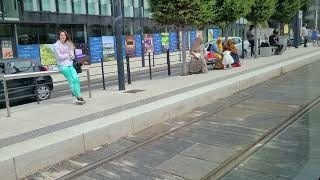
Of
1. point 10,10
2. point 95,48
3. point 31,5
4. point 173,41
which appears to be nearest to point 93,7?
point 95,48

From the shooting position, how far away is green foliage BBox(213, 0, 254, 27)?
17.4m

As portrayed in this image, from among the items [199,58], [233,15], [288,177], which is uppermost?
[233,15]

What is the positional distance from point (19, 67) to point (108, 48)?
60.7 feet

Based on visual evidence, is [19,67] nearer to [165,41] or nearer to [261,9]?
[261,9]

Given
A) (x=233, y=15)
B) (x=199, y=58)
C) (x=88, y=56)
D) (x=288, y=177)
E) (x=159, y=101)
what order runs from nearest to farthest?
(x=288, y=177), (x=159, y=101), (x=199, y=58), (x=233, y=15), (x=88, y=56)

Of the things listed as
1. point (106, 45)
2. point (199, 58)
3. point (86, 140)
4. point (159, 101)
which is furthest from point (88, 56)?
point (86, 140)

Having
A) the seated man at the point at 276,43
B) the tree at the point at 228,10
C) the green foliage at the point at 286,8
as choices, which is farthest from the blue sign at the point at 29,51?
the green foliage at the point at 286,8

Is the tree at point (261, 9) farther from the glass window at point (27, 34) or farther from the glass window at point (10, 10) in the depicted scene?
the glass window at point (10, 10)

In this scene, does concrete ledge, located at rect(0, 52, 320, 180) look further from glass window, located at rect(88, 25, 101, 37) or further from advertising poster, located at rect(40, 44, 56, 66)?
glass window, located at rect(88, 25, 101, 37)

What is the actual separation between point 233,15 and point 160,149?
12.4 meters

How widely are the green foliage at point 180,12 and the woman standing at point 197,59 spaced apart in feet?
2.98

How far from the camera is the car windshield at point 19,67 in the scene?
42.7 feet

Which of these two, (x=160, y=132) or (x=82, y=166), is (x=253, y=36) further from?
(x=82, y=166)

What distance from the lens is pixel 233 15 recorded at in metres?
17.8
